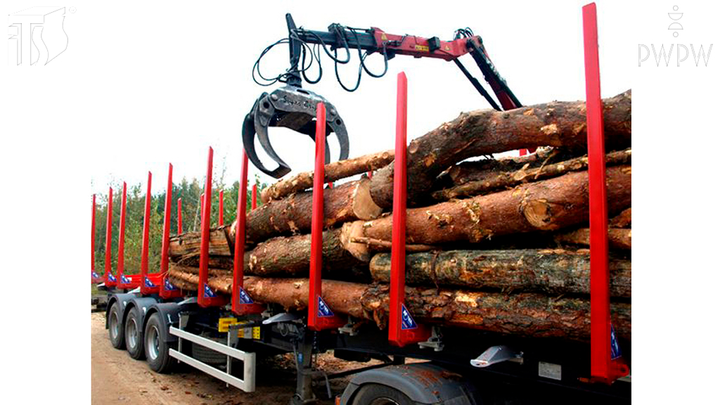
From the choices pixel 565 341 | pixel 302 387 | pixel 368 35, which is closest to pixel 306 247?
pixel 302 387

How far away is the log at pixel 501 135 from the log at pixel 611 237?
495 mm

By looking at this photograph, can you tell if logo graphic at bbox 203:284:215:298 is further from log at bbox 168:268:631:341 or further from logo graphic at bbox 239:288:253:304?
log at bbox 168:268:631:341

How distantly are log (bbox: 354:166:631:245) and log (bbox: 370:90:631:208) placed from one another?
21 centimetres

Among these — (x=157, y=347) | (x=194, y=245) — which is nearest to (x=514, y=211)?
(x=194, y=245)

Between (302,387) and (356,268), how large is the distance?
164cm

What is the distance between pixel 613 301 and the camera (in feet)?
8.30

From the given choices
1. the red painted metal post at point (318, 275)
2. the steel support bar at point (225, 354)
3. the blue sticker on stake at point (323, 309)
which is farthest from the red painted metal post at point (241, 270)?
the blue sticker on stake at point (323, 309)

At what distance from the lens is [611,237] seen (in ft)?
8.32

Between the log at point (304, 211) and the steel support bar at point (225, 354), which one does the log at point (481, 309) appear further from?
the steel support bar at point (225, 354)

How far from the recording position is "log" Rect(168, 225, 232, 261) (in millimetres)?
6456

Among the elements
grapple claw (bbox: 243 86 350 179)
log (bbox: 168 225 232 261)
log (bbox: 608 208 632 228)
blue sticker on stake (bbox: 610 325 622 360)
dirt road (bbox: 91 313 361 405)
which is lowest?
dirt road (bbox: 91 313 361 405)

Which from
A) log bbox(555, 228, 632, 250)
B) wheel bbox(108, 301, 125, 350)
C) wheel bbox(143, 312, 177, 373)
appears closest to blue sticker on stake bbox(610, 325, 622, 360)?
log bbox(555, 228, 632, 250)

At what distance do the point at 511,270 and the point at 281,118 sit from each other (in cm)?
385

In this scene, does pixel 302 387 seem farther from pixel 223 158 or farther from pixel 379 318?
pixel 223 158
